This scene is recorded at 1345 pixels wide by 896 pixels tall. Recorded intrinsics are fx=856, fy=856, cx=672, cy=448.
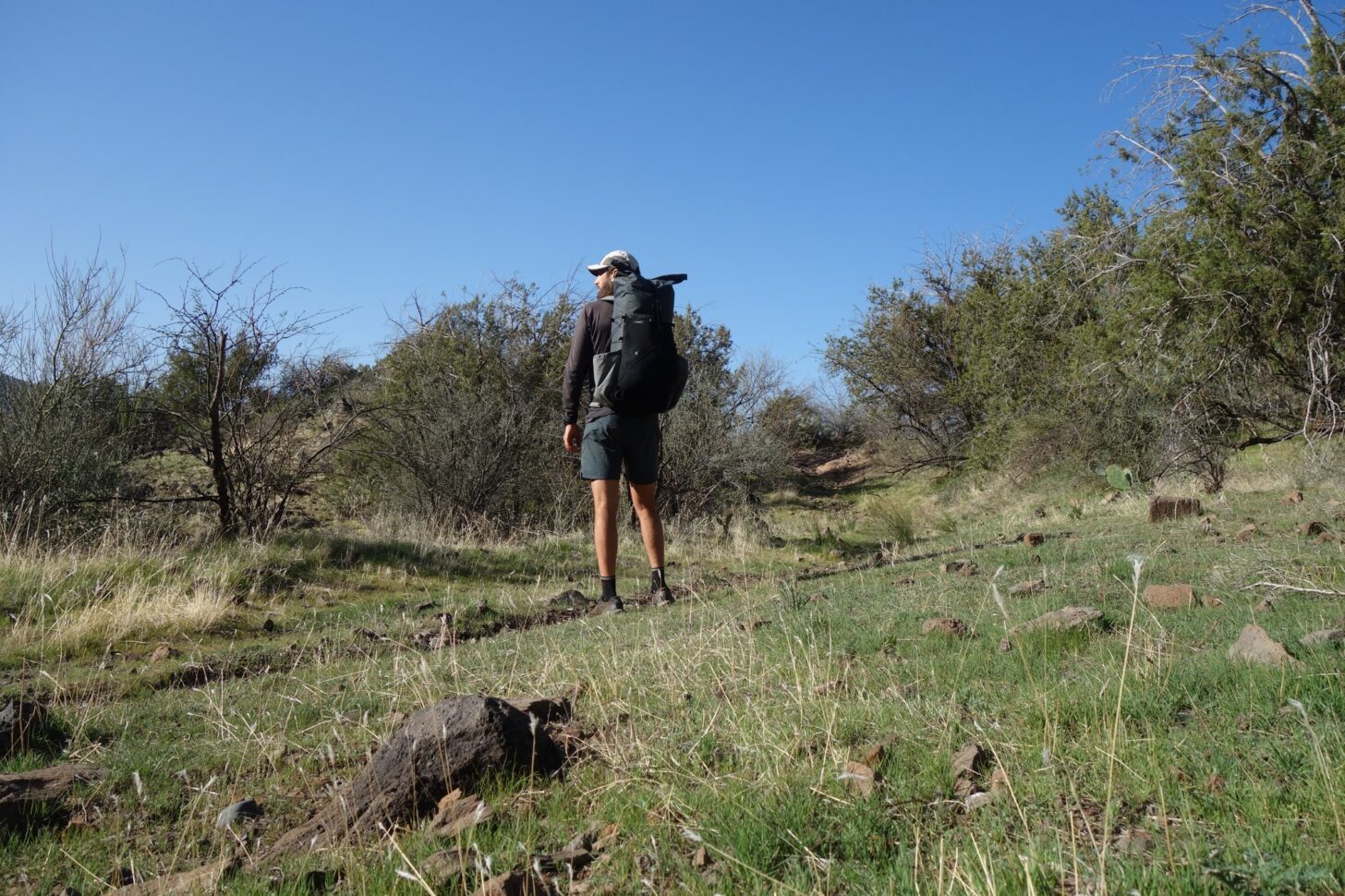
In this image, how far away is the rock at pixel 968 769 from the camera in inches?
82.9

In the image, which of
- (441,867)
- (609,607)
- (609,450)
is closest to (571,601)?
(609,607)

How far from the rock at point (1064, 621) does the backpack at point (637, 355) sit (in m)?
2.86

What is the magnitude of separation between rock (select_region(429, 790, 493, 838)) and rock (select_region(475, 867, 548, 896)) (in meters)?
0.35

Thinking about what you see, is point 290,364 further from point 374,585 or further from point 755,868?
point 755,868

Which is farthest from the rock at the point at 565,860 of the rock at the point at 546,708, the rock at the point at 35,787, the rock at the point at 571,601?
the rock at the point at 571,601

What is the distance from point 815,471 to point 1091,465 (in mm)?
16939

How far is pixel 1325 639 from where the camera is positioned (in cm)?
267

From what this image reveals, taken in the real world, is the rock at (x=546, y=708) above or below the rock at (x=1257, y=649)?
below

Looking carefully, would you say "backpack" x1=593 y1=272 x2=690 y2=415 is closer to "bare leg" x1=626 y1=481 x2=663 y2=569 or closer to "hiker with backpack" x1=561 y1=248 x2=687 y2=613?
"hiker with backpack" x1=561 y1=248 x2=687 y2=613

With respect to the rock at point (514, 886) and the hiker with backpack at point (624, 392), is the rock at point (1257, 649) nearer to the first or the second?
the rock at point (514, 886)

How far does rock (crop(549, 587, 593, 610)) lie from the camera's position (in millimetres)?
6199

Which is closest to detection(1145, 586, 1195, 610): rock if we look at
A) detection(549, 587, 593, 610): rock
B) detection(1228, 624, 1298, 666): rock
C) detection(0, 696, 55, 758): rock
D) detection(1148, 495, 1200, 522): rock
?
detection(1228, 624, 1298, 666): rock

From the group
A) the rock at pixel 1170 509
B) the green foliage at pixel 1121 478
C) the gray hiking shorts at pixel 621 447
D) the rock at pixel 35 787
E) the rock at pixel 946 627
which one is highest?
the gray hiking shorts at pixel 621 447

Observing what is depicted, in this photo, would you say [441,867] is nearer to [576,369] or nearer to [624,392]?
[624,392]
